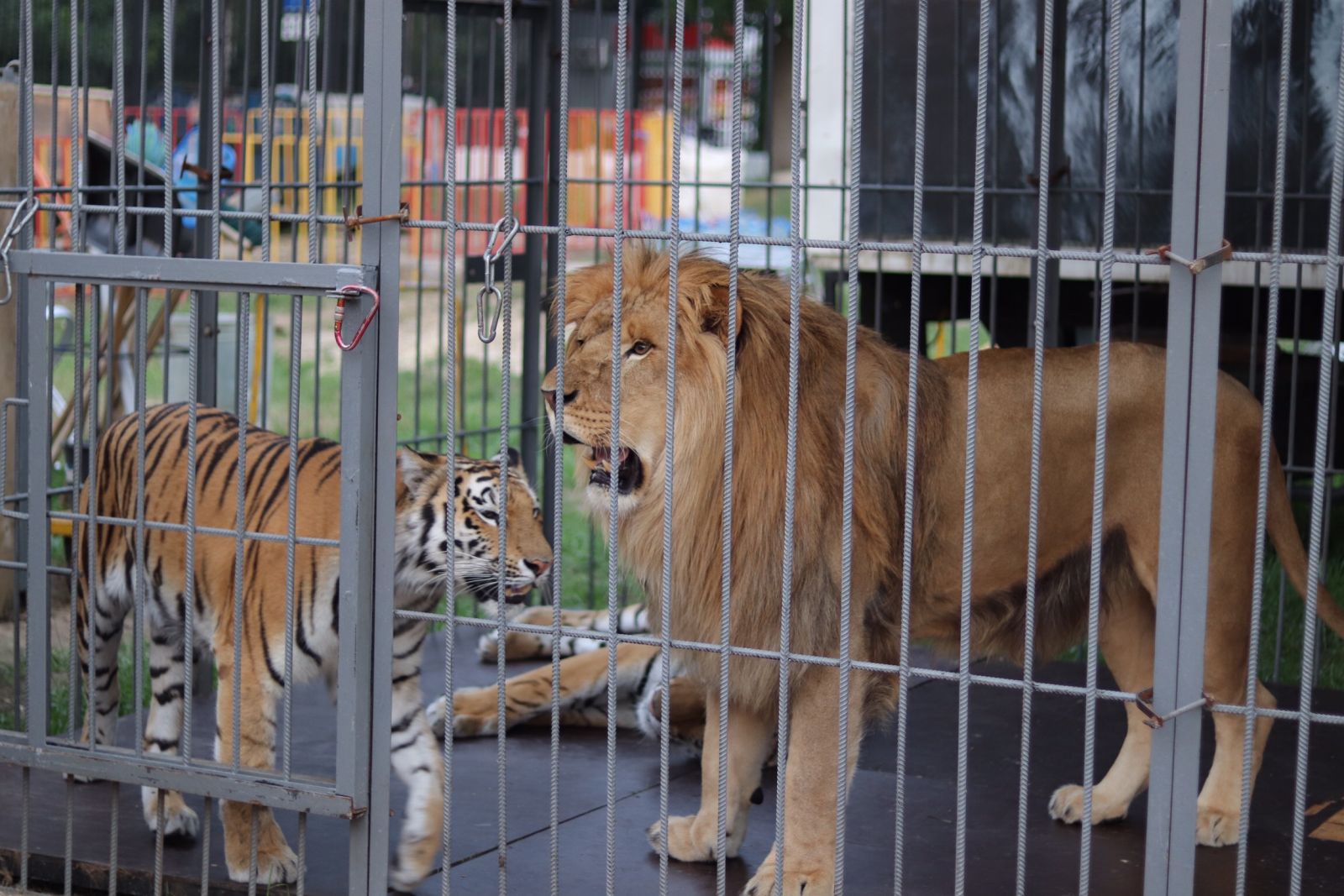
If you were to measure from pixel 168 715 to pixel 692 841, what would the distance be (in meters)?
1.32

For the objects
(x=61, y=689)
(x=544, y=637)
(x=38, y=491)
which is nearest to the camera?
(x=38, y=491)

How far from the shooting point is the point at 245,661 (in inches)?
139

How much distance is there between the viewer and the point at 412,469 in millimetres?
3648

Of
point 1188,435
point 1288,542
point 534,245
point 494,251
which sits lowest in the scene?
point 1288,542

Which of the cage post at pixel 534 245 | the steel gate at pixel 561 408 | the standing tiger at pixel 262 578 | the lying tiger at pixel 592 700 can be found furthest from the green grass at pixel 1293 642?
the standing tiger at pixel 262 578

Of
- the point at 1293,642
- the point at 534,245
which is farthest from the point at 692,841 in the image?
the point at 1293,642

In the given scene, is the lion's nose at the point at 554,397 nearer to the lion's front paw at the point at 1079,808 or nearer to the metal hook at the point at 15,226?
the metal hook at the point at 15,226

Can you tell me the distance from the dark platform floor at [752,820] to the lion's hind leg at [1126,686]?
0.19 feet

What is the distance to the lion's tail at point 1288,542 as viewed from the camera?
3.80 meters

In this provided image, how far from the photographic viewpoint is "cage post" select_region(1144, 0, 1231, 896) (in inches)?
103

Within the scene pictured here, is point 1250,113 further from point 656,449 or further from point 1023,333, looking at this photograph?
point 656,449

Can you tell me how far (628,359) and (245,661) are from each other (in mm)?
1140

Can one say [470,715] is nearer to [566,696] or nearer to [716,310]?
[566,696]

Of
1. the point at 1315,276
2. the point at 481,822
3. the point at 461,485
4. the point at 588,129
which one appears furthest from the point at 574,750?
the point at 588,129
